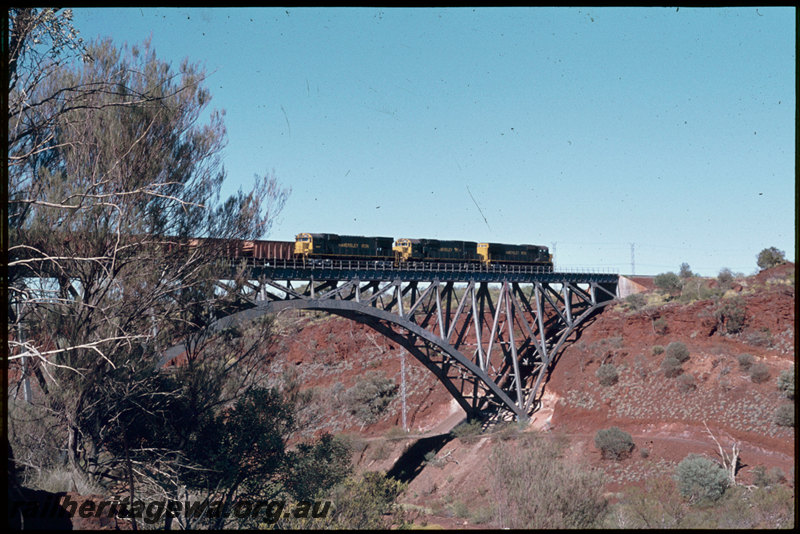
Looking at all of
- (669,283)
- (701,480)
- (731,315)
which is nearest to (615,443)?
(701,480)

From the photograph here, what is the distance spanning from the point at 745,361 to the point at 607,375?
745cm

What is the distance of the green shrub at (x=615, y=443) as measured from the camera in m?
30.8

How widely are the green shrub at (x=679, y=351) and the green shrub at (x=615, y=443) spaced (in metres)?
7.61

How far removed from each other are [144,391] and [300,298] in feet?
33.3

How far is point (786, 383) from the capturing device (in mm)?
31344

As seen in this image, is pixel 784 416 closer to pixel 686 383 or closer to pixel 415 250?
pixel 686 383

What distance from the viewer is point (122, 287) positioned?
15.5 metres

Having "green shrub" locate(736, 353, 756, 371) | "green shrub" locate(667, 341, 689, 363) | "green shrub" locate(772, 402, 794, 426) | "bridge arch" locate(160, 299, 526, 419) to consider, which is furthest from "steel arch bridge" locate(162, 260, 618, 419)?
"green shrub" locate(772, 402, 794, 426)

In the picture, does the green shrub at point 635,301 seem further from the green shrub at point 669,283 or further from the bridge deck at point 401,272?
the green shrub at point 669,283

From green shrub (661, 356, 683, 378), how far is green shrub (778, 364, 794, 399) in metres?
5.34

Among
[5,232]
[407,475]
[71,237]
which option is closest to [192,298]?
[71,237]

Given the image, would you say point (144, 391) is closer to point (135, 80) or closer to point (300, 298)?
point (135, 80)

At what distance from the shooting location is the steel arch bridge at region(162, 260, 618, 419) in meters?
26.2

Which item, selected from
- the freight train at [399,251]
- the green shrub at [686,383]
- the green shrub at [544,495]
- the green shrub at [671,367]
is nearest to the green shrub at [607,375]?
the green shrub at [671,367]
